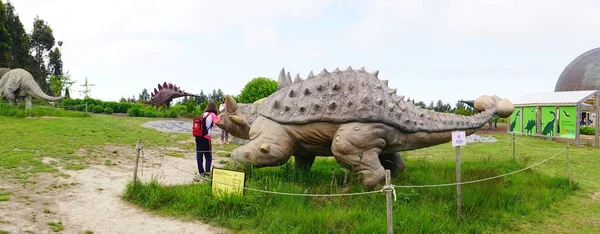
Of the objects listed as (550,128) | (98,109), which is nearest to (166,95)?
(98,109)

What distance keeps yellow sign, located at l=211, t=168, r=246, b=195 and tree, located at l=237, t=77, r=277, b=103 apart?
14750mm

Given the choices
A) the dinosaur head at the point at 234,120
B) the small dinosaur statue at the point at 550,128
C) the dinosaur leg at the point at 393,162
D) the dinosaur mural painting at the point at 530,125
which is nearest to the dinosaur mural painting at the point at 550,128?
the small dinosaur statue at the point at 550,128

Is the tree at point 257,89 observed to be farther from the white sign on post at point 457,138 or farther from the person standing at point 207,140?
the white sign on post at point 457,138

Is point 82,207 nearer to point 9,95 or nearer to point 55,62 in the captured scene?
point 9,95

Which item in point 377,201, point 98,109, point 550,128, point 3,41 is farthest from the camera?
point 3,41

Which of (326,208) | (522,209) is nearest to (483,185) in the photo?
(522,209)

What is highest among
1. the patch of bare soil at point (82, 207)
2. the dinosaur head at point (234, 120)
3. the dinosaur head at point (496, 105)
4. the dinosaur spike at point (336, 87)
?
the dinosaur spike at point (336, 87)

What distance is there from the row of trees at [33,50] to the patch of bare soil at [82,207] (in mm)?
21870

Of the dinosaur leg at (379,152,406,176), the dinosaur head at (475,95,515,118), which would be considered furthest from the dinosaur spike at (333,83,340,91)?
the dinosaur head at (475,95,515,118)

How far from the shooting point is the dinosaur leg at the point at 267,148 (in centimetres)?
547

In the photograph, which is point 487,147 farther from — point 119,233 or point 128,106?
point 128,106

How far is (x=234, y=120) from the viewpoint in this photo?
20.4 feet

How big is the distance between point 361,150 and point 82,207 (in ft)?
10.7

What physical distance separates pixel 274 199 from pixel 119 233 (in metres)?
1.61
